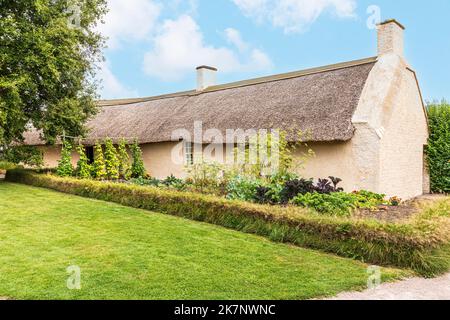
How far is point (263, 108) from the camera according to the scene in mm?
14008

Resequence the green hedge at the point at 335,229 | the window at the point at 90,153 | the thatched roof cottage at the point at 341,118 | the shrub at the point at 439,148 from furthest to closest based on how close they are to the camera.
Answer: the window at the point at 90,153 < the shrub at the point at 439,148 < the thatched roof cottage at the point at 341,118 < the green hedge at the point at 335,229

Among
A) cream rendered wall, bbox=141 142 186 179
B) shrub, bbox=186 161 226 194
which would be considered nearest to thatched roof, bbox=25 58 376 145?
cream rendered wall, bbox=141 142 186 179

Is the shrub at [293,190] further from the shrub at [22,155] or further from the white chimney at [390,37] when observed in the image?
the shrub at [22,155]

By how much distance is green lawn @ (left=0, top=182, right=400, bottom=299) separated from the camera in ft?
15.3

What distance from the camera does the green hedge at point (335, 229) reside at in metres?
5.72

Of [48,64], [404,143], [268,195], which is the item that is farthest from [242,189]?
[48,64]

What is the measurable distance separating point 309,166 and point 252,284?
301 inches

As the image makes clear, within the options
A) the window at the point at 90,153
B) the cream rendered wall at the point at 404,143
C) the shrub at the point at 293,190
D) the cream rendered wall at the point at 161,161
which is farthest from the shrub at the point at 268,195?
the window at the point at 90,153

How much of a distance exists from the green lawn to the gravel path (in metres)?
0.21

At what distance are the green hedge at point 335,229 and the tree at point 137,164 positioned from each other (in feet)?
19.1

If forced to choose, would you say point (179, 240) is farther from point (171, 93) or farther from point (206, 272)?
point (171, 93)

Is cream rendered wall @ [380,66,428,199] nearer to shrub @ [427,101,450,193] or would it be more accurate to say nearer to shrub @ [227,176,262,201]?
shrub @ [427,101,450,193]

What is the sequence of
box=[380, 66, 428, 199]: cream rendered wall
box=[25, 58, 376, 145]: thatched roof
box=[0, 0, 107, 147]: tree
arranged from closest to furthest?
box=[380, 66, 428, 199]: cream rendered wall → box=[25, 58, 376, 145]: thatched roof → box=[0, 0, 107, 147]: tree

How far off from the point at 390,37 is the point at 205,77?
998 centimetres
